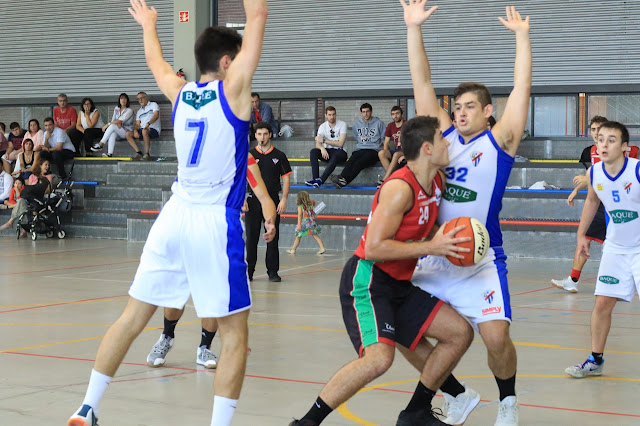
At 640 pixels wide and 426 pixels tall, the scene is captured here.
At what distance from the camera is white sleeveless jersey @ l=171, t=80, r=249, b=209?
4.46 meters

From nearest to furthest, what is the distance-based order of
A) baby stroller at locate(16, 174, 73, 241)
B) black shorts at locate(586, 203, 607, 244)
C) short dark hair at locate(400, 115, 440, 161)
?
short dark hair at locate(400, 115, 440, 161)
black shorts at locate(586, 203, 607, 244)
baby stroller at locate(16, 174, 73, 241)

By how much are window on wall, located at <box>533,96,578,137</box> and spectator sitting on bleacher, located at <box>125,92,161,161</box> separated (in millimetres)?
8840

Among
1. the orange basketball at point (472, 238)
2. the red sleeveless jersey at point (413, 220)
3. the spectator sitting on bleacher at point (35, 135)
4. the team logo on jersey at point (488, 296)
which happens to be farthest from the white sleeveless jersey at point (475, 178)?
the spectator sitting on bleacher at point (35, 135)

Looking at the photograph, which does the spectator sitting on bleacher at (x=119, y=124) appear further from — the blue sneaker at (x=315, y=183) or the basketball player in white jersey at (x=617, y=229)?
the basketball player in white jersey at (x=617, y=229)

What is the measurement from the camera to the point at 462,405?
194 inches

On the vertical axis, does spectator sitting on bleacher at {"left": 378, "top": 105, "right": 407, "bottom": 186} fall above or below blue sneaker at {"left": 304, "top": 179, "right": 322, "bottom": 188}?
above

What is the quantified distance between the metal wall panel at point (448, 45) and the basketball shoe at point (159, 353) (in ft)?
46.6

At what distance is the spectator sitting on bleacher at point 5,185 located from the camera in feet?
65.0

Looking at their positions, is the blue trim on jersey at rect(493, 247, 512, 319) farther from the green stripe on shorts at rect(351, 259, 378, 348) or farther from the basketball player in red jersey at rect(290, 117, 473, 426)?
the green stripe on shorts at rect(351, 259, 378, 348)

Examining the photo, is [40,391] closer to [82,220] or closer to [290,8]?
[82,220]

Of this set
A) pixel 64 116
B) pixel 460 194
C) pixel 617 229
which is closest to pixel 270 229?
pixel 460 194

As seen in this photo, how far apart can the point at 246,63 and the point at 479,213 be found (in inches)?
62.0

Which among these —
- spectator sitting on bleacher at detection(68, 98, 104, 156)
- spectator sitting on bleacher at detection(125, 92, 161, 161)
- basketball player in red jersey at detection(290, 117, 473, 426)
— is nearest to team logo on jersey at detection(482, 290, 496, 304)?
basketball player in red jersey at detection(290, 117, 473, 426)

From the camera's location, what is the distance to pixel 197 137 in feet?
14.7
